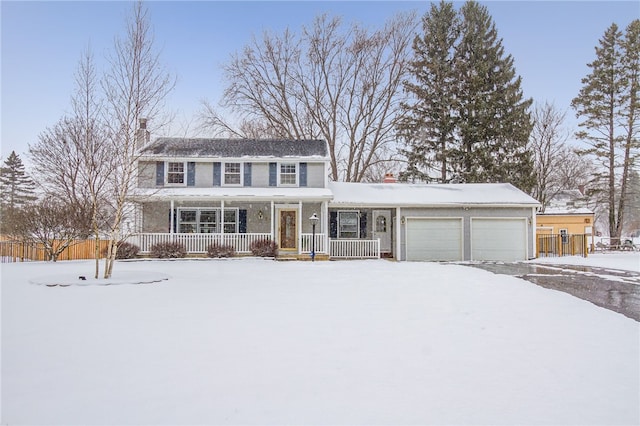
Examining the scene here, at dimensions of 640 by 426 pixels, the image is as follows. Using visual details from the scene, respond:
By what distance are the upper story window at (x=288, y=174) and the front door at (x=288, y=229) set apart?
135cm

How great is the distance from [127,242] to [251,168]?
6.03 metres

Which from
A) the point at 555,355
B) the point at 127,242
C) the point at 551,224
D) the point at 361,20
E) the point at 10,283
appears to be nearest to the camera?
the point at 555,355

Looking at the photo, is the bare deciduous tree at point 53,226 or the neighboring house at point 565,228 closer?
the bare deciduous tree at point 53,226

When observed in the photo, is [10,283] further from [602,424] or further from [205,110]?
[205,110]

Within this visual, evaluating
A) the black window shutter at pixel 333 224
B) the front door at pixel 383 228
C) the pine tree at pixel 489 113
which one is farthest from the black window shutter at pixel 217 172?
the pine tree at pixel 489 113

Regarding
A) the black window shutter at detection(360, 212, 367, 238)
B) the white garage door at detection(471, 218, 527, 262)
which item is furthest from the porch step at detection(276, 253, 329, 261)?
the white garage door at detection(471, 218, 527, 262)

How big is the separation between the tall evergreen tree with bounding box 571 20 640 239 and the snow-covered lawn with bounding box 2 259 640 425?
78.4 feet

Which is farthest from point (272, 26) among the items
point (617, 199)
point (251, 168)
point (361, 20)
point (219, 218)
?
point (617, 199)

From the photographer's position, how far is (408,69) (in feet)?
92.7

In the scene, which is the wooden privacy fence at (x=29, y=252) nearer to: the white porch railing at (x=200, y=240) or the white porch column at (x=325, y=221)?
the white porch railing at (x=200, y=240)

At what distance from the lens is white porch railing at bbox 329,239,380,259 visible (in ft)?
57.9

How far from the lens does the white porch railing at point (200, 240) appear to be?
653 inches

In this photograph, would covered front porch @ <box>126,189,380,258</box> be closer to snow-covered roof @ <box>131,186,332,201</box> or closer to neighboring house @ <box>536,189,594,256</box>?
snow-covered roof @ <box>131,186,332,201</box>

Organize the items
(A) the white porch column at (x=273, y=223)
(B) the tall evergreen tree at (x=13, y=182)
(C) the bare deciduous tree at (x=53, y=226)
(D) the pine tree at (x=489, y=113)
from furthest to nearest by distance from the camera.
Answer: (B) the tall evergreen tree at (x=13, y=182) → (D) the pine tree at (x=489, y=113) → (A) the white porch column at (x=273, y=223) → (C) the bare deciduous tree at (x=53, y=226)
